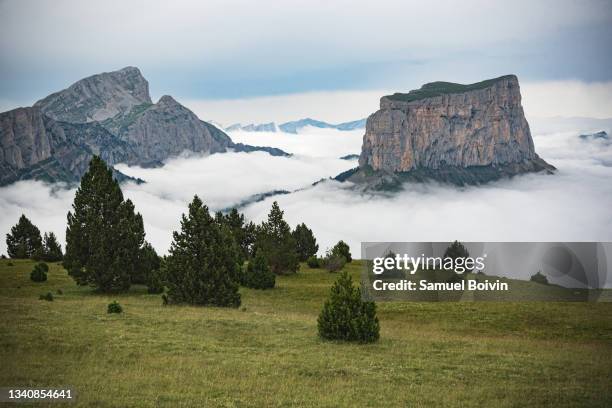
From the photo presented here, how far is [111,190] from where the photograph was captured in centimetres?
4522

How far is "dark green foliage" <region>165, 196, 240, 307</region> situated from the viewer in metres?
39.1

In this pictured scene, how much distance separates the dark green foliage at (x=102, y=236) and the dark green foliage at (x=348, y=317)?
874 inches

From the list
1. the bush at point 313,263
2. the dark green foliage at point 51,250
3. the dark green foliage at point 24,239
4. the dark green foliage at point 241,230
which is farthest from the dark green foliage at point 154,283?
the dark green foliage at point 24,239

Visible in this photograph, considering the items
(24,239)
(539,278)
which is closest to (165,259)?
(539,278)

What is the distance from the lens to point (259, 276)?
51.9 meters

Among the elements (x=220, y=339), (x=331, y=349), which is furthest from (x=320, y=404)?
(x=220, y=339)

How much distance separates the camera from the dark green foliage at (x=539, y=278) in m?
53.8

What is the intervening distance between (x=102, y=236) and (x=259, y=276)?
1554cm

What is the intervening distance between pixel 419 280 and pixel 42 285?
34595mm

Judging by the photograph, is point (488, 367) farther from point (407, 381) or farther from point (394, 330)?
point (394, 330)

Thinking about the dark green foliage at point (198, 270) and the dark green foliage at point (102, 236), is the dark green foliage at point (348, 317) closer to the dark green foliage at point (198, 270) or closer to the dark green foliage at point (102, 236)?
the dark green foliage at point (198, 270)

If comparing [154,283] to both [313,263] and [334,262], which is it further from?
[313,263]

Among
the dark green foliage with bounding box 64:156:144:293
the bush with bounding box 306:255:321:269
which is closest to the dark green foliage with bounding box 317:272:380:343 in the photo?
the dark green foliage with bounding box 64:156:144:293

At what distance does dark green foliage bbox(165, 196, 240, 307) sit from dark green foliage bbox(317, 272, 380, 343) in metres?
13.3
